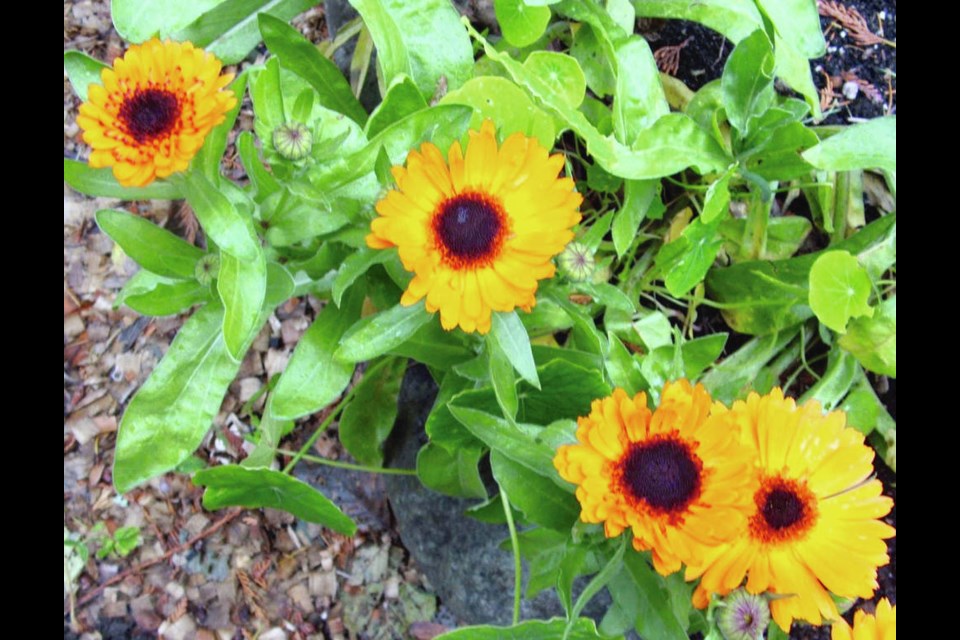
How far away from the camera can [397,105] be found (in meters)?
1.14

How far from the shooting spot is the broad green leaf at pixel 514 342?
40.0 inches

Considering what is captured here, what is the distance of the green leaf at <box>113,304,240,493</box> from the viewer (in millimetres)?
1169

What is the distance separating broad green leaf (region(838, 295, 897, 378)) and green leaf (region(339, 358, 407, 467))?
694mm

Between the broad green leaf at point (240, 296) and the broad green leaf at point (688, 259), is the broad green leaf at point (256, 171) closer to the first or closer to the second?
the broad green leaf at point (240, 296)

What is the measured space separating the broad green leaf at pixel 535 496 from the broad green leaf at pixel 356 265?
269mm

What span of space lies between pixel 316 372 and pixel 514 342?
0.31 metres

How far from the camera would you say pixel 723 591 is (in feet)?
3.25

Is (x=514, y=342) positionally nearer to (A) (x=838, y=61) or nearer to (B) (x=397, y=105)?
(B) (x=397, y=105)

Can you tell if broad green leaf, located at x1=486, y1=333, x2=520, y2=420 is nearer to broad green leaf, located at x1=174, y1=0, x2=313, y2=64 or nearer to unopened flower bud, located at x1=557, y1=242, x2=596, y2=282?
unopened flower bud, located at x1=557, y1=242, x2=596, y2=282

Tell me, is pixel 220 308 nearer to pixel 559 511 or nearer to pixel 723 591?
pixel 559 511

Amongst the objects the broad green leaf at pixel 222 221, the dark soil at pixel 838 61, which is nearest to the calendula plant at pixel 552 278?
the broad green leaf at pixel 222 221

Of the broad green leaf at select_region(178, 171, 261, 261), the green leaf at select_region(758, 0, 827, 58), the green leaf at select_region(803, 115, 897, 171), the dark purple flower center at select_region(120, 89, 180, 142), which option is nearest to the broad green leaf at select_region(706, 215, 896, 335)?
the green leaf at select_region(803, 115, 897, 171)

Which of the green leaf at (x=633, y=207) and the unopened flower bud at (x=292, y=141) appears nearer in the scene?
the unopened flower bud at (x=292, y=141)

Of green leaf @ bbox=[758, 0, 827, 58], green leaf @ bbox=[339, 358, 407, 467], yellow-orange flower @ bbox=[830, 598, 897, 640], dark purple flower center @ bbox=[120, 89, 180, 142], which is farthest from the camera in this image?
green leaf @ bbox=[339, 358, 407, 467]
